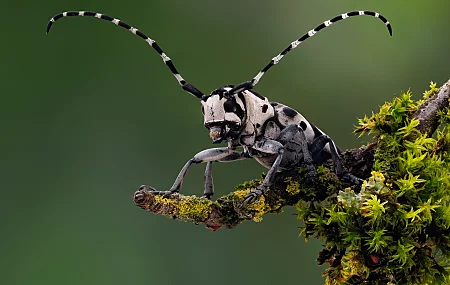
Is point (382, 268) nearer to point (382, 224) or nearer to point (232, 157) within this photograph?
point (382, 224)

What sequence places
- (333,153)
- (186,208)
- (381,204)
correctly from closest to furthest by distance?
1. (381,204)
2. (186,208)
3. (333,153)

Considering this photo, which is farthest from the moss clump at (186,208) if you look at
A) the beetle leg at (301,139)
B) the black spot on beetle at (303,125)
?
the black spot on beetle at (303,125)

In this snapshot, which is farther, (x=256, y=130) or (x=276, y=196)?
(x=256, y=130)

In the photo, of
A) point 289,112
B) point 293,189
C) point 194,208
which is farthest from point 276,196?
point 289,112

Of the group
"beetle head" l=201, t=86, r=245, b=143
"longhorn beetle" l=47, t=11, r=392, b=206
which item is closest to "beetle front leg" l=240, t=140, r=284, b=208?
"longhorn beetle" l=47, t=11, r=392, b=206

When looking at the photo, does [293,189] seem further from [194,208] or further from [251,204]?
[194,208]

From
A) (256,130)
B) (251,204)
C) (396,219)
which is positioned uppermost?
(256,130)

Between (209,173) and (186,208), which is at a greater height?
(209,173)
